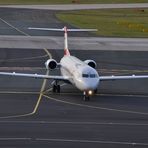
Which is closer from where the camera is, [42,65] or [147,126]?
[147,126]

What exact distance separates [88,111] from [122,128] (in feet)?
18.2

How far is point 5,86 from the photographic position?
5041cm

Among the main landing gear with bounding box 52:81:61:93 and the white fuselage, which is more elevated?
the white fuselage

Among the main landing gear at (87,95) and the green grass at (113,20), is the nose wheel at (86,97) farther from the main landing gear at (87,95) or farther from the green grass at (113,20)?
the green grass at (113,20)

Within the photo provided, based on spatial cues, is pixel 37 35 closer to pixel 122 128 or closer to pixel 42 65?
pixel 42 65

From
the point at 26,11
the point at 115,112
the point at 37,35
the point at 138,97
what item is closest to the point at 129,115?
the point at 115,112

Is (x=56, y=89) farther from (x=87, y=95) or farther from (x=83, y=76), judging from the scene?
(x=83, y=76)

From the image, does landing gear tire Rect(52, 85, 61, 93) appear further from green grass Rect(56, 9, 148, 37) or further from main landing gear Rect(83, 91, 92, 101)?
green grass Rect(56, 9, 148, 37)

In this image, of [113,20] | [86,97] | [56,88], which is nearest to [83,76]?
[86,97]

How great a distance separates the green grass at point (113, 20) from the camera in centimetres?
9450

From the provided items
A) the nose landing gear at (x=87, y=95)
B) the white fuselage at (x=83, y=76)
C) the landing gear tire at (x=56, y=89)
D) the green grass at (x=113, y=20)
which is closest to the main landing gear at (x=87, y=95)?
the nose landing gear at (x=87, y=95)

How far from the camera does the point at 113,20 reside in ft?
359

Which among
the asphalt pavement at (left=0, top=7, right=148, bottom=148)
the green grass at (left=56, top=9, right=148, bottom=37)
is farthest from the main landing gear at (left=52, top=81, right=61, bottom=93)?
the green grass at (left=56, top=9, right=148, bottom=37)

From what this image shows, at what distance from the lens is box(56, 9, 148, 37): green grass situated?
9450 cm
